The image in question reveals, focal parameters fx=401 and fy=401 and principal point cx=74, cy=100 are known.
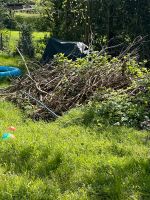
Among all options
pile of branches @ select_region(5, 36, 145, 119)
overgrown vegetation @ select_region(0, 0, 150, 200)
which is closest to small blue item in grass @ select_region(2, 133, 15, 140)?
overgrown vegetation @ select_region(0, 0, 150, 200)

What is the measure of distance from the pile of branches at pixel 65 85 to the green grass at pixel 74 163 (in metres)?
1.20

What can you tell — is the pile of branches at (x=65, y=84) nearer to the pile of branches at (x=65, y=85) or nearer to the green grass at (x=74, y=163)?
the pile of branches at (x=65, y=85)

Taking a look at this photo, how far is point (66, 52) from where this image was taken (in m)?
11.0

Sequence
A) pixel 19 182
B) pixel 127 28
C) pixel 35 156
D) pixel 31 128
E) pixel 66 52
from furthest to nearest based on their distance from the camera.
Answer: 1. pixel 127 28
2. pixel 66 52
3. pixel 31 128
4. pixel 35 156
5. pixel 19 182

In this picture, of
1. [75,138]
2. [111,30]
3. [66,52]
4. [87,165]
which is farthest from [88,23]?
[87,165]

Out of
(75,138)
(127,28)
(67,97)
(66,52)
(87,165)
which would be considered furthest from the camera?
(127,28)

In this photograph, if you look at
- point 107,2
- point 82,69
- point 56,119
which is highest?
point 107,2

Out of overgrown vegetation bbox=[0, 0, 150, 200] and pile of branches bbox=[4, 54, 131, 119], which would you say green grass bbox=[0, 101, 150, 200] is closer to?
overgrown vegetation bbox=[0, 0, 150, 200]

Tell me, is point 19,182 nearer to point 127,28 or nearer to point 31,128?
point 31,128

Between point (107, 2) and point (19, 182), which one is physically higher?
point (107, 2)

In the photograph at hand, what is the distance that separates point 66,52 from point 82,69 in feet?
10.2

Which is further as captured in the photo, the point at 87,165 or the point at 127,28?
the point at 127,28

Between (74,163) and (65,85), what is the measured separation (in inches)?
121

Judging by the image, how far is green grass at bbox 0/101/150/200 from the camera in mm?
4266
